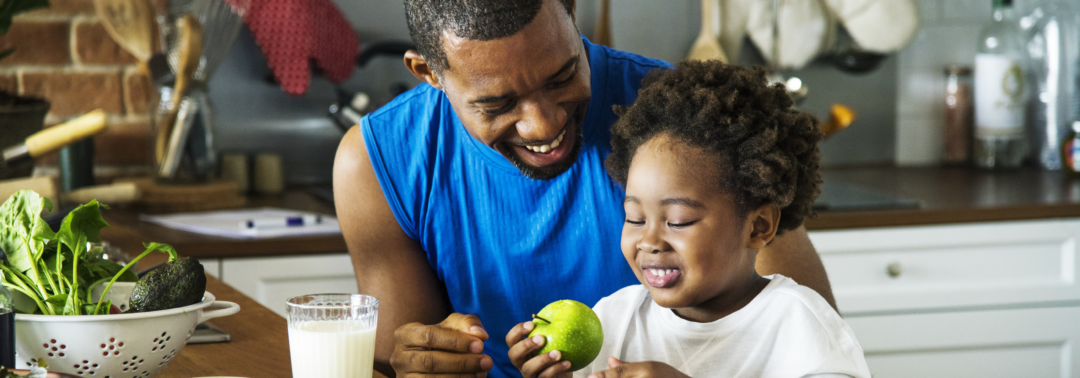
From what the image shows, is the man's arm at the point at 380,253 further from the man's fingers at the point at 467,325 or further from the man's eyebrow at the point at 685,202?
the man's eyebrow at the point at 685,202

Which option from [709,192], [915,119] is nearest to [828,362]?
[709,192]

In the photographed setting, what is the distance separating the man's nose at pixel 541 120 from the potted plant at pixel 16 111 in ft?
3.76

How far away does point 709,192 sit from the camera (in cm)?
98

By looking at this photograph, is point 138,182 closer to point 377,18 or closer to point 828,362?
point 377,18

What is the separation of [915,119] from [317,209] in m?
1.70

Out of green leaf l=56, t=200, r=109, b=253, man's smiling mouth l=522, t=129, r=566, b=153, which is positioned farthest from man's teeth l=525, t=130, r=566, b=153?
green leaf l=56, t=200, r=109, b=253

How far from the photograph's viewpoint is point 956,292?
6.40 feet

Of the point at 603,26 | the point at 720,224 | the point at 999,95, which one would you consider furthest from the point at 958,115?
the point at 720,224

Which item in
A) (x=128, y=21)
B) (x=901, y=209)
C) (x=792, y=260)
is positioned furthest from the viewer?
(x=128, y=21)

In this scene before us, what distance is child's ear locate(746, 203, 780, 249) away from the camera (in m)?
1.03

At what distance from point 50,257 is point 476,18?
0.47m

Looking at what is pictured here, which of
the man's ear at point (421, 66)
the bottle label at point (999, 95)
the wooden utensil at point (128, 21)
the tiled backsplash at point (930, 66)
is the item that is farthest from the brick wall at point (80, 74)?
the bottle label at point (999, 95)

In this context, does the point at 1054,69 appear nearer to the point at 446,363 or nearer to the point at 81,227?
the point at 446,363

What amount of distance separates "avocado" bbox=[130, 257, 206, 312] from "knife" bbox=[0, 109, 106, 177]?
0.87 metres
